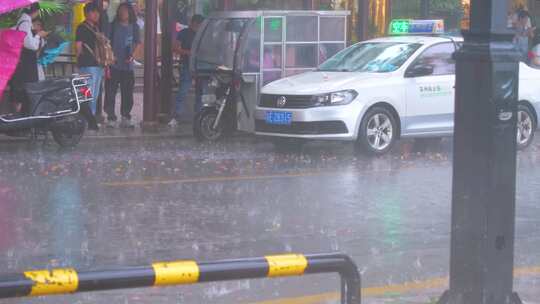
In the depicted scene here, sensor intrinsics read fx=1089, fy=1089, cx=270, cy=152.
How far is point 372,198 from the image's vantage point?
10.7 m

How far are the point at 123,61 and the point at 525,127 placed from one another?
6037 mm

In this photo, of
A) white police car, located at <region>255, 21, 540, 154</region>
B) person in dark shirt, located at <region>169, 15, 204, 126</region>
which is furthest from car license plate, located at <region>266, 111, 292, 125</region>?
person in dark shirt, located at <region>169, 15, 204, 126</region>

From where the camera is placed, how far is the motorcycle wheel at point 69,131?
45.9 feet

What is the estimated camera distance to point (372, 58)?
14.8m

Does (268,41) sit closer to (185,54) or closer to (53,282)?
(185,54)

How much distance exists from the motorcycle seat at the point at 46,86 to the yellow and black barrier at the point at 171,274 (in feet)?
33.9

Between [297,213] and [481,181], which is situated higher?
[481,181]

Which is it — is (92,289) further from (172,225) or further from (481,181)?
(172,225)

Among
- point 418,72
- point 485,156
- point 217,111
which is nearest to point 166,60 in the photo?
point 217,111

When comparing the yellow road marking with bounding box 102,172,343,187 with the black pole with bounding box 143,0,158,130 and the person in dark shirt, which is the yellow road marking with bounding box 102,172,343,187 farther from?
the person in dark shirt

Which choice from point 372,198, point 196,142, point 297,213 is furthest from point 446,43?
point 297,213

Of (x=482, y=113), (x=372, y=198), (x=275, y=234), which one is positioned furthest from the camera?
(x=372, y=198)

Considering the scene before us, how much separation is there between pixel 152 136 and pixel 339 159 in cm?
347

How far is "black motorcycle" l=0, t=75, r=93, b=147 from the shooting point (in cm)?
1380
